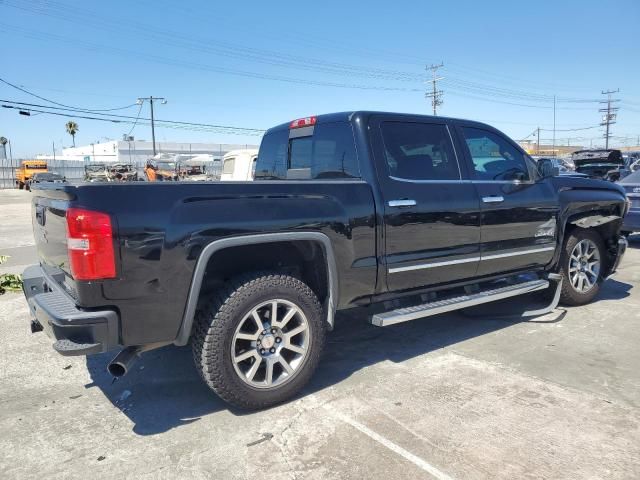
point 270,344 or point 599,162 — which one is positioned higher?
point 599,162

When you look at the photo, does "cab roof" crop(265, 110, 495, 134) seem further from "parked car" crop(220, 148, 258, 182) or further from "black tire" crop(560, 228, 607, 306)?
"parked car" crop(220, 148, 258, 182)

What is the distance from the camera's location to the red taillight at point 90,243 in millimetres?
2639

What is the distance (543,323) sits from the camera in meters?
5.05

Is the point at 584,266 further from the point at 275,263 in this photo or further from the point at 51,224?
the point at 51,224

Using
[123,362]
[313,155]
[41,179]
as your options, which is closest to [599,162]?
[313,155]

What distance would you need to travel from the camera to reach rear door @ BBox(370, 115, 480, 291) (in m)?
3.77

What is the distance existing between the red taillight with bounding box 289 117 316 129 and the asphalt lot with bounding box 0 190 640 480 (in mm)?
1990

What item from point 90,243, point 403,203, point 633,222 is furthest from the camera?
point 633,222

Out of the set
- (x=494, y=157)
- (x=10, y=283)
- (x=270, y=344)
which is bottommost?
(x=10, y=283)

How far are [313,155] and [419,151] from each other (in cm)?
90

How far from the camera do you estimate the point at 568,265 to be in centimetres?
532

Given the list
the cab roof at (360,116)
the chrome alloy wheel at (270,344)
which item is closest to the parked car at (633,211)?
the cab roof at (360,116)

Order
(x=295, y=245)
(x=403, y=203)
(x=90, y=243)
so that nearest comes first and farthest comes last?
(x=90, y=243), (x=295, y=245), (x=403, y=203)

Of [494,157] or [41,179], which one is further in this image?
[41,179]
